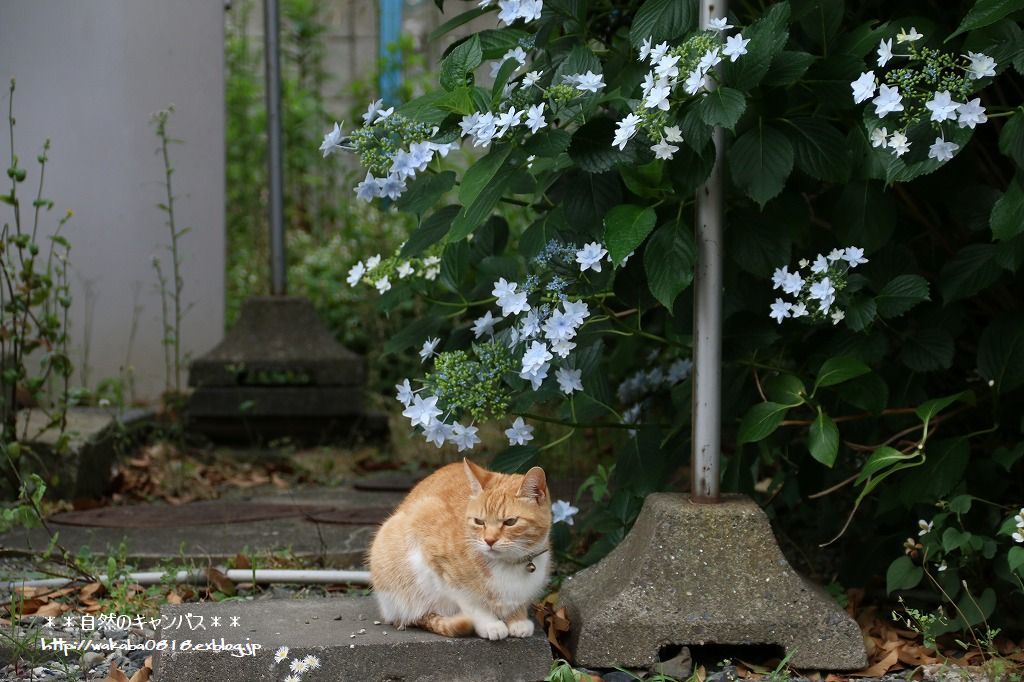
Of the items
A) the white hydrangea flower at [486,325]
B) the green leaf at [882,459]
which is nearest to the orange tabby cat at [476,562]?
the white hydrangea flower at [486,325]

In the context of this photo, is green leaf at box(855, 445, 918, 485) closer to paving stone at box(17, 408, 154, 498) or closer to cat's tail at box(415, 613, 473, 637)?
cat's tail at box(415, 613, 473, 637)

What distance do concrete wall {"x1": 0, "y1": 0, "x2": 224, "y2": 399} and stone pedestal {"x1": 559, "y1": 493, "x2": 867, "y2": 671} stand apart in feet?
11.1

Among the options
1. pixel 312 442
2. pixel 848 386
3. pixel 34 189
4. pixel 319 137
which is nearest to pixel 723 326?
pixel 848 386

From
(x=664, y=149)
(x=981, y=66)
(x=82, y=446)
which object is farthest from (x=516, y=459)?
(x=82, y=446)

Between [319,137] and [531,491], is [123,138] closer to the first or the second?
[319,137]

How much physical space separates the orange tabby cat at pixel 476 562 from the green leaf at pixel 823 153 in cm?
83

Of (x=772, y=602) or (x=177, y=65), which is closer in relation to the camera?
(x=772, y=602)

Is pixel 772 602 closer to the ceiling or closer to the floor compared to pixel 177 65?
closer to the floor

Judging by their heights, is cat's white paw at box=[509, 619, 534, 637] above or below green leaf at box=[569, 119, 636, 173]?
below

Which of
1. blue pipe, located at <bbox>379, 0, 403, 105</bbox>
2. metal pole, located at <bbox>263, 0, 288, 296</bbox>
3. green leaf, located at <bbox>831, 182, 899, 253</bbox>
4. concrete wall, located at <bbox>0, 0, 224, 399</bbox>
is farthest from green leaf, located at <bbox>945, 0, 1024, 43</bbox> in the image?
blue pipe, located at <bbox>379, 0, 403, 105</bbox>

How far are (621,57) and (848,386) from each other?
933 mm

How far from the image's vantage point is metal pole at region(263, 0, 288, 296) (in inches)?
218

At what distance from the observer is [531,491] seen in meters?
2.44

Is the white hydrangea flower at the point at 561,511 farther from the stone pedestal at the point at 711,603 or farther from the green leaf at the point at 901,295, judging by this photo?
the green leaf at the point at 901,295
